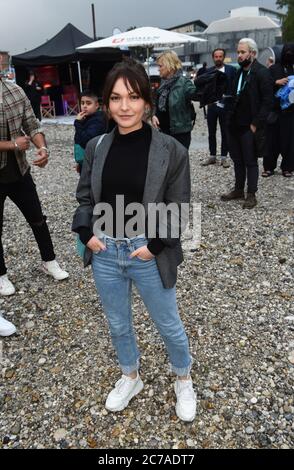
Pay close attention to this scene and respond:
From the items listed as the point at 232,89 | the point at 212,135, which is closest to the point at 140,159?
the point at 232,89

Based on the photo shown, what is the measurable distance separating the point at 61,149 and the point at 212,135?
200 inches

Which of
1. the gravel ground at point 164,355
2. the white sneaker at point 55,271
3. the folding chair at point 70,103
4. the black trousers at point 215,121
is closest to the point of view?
the gravel ground at point 164,355

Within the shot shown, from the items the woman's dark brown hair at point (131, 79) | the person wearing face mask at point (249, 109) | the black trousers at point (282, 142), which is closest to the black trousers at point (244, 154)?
the person wearing face mask at point (249, 109)

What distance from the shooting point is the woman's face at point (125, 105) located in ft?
5.86

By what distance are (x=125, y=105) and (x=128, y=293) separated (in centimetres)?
107

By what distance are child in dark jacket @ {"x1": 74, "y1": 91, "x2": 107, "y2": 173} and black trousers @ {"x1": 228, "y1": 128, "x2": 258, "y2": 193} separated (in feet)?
7.77

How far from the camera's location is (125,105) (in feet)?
5.85

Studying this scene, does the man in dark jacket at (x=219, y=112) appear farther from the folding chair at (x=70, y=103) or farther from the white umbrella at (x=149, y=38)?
the folding chair at (x=70, y=103)

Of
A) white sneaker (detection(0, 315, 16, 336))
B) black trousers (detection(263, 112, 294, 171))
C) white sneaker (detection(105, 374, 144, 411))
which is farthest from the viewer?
black trousers (detection(263, 112, 294, 171))

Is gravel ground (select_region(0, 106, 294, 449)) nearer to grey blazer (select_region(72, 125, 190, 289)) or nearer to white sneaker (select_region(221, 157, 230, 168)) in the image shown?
grey blazer (select_region(72, 125, 190, 289))

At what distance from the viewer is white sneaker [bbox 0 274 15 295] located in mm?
3863

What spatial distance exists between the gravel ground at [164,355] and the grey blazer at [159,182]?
3.52 ft

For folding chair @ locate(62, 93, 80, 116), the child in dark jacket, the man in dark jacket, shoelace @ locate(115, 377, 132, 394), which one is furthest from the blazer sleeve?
folding chair @ locate(62, 93, 80, 116)

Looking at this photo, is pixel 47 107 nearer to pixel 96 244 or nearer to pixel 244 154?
pixel 244 154
